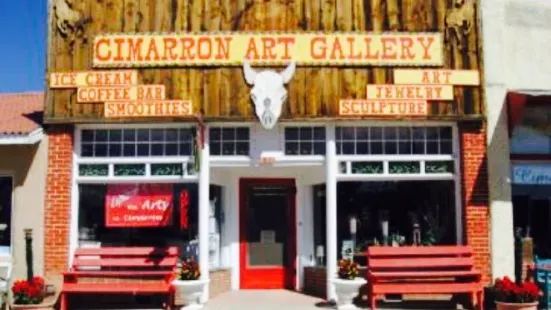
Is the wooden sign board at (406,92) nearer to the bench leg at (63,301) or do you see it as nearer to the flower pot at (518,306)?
the flower pot at (518,306)

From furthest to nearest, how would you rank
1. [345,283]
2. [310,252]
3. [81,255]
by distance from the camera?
[310,252] → [81,255] → [345,283]

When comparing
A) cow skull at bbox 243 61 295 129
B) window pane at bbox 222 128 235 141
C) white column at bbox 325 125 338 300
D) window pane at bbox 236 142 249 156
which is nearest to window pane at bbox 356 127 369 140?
white column at bbox 325 125 338 300

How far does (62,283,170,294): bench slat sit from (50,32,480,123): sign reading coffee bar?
126 inches

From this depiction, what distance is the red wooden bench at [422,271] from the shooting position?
1306 cm

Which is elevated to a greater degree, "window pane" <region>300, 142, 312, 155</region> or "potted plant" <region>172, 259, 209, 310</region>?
"window pane" <region>300, 142, 312, 155</region>

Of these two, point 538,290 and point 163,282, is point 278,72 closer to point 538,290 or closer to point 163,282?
point 163,282

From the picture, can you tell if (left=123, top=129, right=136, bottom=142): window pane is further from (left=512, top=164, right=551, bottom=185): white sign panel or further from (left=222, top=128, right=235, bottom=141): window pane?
(left=512, top=164, right=551, bottom=185): white sign panel

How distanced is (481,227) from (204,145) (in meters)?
→ 5.51

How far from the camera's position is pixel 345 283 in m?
13.0

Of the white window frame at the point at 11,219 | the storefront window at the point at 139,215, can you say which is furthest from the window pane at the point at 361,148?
the white window frame at the point at 11,219

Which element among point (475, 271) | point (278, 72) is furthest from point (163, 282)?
point (475, 271)

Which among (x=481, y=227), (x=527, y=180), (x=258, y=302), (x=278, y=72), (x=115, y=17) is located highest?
(x=115, y=17)

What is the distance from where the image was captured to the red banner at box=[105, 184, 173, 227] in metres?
14.5

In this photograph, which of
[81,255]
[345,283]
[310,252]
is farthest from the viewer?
[310,252]
